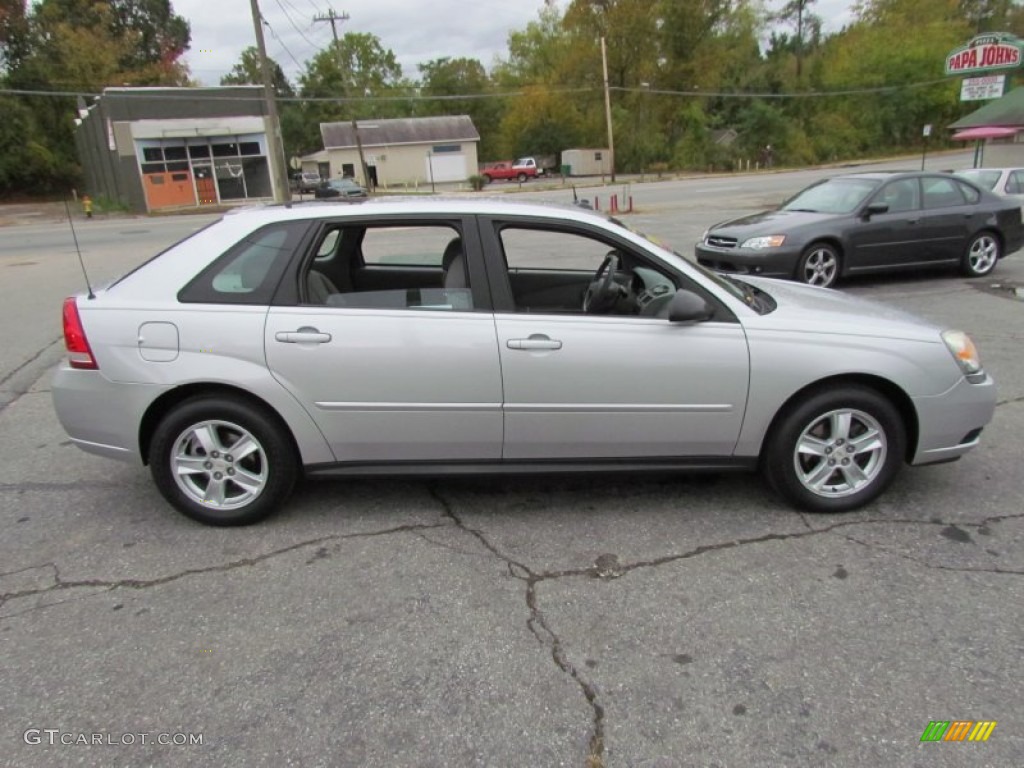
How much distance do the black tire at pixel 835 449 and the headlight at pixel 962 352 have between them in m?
0.40

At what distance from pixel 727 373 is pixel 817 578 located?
3.20ft

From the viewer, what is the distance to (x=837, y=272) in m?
9.16

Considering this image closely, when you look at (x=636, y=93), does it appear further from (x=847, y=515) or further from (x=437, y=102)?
(x=847, y=515)

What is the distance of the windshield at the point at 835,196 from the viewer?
9.32 metres

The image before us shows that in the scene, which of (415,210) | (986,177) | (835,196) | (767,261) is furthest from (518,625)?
(986,177)

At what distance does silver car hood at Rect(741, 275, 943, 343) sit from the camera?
345 cm

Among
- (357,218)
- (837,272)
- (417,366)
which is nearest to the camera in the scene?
(417,366)

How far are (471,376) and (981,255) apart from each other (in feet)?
31.3

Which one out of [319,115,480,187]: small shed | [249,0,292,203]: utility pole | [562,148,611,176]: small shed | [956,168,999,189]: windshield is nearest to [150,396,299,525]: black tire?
[956,168,999,189]: windshield

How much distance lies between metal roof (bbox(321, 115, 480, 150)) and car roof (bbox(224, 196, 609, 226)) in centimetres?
6148

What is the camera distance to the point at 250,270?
346 cm

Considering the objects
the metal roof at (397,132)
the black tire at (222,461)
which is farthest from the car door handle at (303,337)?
the metal roof at (397,132)

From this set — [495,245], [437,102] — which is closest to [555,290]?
[495,245]

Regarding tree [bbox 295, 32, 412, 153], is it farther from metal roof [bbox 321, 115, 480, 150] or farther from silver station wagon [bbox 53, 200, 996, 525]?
silver station wagon [bbox 53, 200, 996, 525]
